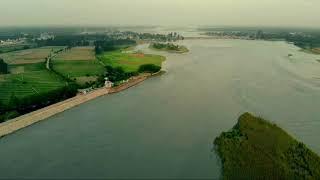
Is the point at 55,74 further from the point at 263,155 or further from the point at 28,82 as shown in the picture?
the point at 263,155

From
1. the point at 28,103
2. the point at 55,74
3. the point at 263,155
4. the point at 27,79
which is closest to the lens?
the point at 263,155

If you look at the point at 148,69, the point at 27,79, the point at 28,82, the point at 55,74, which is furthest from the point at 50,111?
the point at 148,69

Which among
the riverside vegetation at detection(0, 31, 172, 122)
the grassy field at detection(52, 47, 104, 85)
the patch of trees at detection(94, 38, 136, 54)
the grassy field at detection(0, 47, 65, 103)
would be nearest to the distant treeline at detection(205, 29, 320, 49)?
the patch of trees at detection(94, 38, 136, 54)

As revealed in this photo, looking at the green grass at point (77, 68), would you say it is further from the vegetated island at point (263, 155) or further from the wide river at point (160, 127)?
the vegetated island at point (263, 155)

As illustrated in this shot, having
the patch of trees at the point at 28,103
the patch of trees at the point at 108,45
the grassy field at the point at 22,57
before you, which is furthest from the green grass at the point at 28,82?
the patch of trees at the point at 108,45

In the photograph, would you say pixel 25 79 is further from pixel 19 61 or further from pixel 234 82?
pixel 234 82

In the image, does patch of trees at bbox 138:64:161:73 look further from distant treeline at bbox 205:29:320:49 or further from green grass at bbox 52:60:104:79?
distant treeline at bbox 205:29:320:49

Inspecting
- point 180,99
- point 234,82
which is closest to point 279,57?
point 234,82
